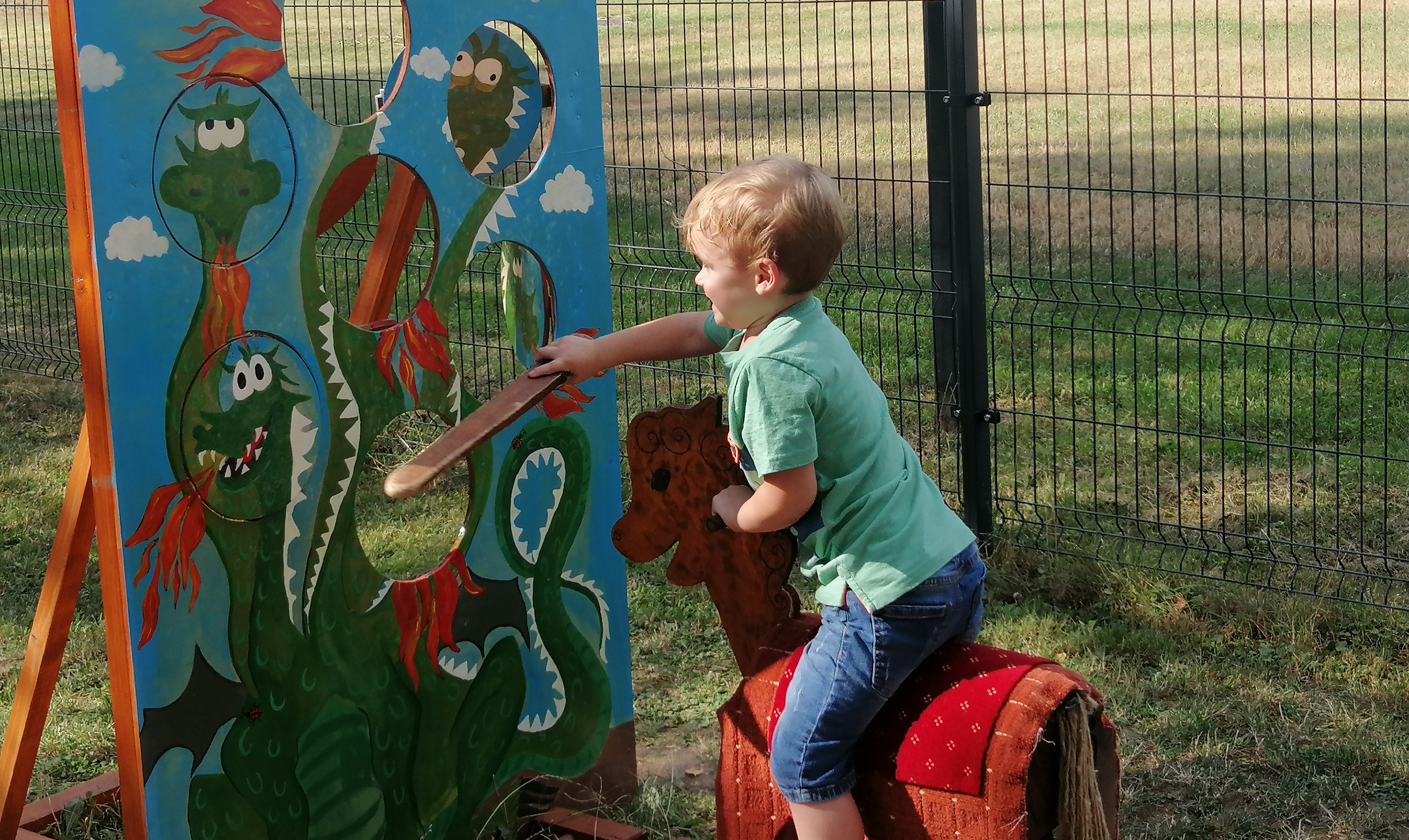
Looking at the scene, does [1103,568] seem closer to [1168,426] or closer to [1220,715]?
[1220,715]

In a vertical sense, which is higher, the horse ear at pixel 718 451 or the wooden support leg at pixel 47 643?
the horse ear at pixel 718 451

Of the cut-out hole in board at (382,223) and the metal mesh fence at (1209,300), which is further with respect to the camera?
the metal mesh fence at (1209,300)

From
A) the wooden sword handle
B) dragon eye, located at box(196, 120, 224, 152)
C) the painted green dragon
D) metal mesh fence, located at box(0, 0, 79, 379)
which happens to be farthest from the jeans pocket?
metal mesh fence, located at box(0, 0, 79, 379)

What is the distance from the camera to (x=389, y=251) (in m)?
3.04

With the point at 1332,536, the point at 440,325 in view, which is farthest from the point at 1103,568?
the point at 440,325

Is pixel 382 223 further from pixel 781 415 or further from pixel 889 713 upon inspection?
pixel 889 713

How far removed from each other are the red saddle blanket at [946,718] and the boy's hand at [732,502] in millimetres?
296

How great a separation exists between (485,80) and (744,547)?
1.05m

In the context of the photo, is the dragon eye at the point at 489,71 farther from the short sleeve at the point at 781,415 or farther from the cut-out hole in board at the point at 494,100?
the short sleeve at the point at 781,415

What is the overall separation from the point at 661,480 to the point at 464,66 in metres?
0.90

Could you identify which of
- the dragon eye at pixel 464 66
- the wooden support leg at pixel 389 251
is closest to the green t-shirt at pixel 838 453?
the dragon eye at pixel 464 66

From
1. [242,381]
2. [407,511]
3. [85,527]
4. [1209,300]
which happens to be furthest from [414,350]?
[1209,300]

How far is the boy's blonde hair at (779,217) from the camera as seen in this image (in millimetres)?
2178

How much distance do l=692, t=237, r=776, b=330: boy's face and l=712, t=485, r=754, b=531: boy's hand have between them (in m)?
0.32
